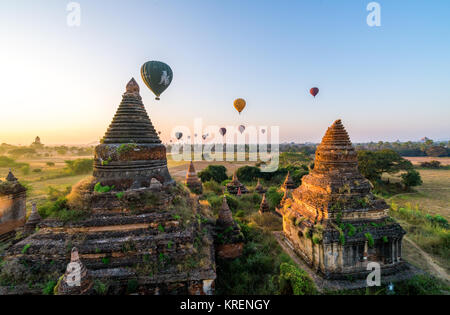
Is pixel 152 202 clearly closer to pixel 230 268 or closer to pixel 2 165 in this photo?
pixel 230 268

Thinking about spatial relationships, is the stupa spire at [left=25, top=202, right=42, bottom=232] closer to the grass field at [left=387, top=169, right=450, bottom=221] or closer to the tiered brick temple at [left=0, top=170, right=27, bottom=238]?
the tiered brick temple at [left=0, top=170, right=27, bottom=238]

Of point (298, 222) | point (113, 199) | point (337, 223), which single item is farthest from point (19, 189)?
point (337, 223)

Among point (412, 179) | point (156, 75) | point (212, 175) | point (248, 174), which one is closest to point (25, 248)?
point (156, 75)

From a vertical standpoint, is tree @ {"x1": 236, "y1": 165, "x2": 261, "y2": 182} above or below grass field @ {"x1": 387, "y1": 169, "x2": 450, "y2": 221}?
above

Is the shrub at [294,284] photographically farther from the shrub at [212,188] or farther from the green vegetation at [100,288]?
the shrub at [212,188]

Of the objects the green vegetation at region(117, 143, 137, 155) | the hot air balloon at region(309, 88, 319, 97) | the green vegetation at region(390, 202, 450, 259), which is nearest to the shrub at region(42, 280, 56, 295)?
the green vegetation at region(117, 143, 137, 155)
